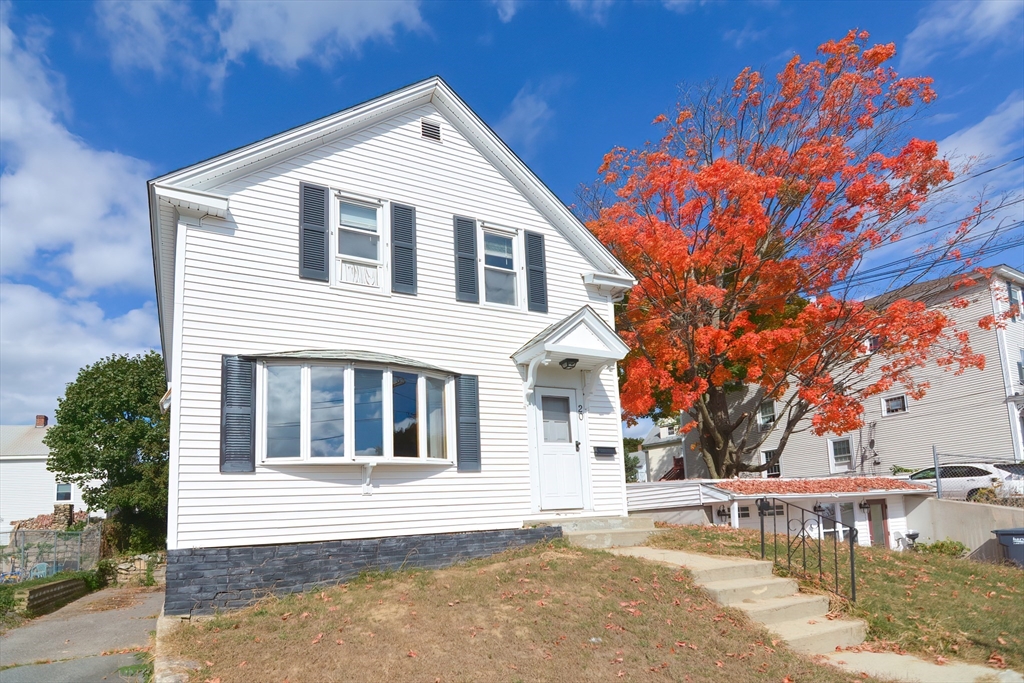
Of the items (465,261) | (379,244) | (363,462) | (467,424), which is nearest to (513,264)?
(465,261)

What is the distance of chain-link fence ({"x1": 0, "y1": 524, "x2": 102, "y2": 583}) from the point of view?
16.9 metres

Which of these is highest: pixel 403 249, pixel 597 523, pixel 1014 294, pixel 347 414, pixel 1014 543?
pixel 1014 294

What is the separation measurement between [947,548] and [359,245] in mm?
15494

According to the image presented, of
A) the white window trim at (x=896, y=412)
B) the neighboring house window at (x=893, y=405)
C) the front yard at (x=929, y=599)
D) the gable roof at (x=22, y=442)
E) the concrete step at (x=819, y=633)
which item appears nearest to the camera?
the concrete step at (x=819, y=633)

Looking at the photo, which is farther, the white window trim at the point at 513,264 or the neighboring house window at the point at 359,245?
the white window trim at the point at 513,264

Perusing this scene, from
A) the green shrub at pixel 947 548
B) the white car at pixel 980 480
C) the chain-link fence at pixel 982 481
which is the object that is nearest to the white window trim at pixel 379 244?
the green shrub at pixel 947 548

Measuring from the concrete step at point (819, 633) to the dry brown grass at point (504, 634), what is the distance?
1.13 feet

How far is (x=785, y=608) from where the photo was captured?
8.50 metres

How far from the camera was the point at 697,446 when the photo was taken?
23156 mm

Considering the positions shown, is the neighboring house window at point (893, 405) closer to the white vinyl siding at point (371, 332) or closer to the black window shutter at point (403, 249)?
the white vinyl siding at point (371, 332)

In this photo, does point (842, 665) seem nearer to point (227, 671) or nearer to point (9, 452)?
point (227, 671)

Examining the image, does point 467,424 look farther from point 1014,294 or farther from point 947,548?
point 1014,294

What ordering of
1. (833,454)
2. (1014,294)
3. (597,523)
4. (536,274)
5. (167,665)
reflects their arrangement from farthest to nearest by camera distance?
(833,454), (1014,294), (536,274), (597,523), (167,665)

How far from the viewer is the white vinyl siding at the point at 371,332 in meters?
9.68
